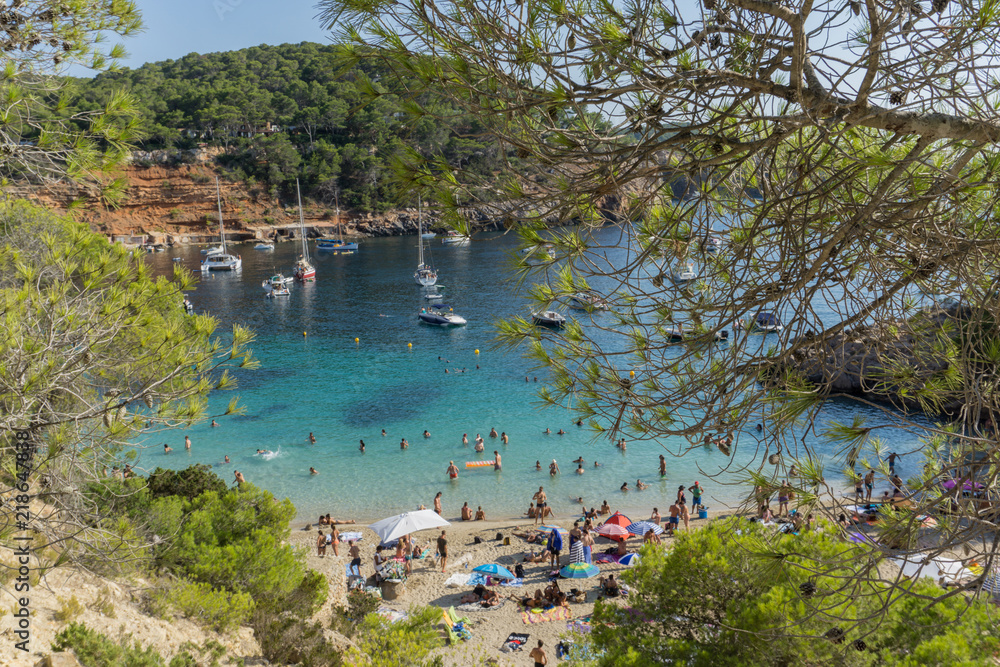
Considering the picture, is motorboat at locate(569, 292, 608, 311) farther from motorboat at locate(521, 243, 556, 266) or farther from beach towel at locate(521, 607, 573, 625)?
beach towel at locate(521, 607, 573, 625)

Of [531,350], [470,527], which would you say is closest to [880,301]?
[531,350]

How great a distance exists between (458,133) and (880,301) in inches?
84.1

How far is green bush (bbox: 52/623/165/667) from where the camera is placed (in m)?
5.47

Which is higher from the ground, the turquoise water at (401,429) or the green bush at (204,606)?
the green bush at (204,606)

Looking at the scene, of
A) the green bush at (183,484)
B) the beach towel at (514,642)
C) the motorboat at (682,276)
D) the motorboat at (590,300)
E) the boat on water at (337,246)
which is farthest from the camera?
the boat on water at (337,246)

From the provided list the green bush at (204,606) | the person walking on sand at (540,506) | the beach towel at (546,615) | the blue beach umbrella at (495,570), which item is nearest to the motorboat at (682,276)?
the green bush at (204,606)

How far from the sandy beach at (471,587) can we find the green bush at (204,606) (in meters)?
2.45

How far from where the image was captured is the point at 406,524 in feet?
48.2

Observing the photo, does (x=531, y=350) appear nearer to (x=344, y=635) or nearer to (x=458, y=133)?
(x=458, y=133)

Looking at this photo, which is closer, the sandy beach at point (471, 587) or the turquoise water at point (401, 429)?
the sandy beach at point (471, 587)

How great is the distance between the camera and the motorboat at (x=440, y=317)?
34875 mm

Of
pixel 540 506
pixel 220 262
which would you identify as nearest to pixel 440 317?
pixel 540 506

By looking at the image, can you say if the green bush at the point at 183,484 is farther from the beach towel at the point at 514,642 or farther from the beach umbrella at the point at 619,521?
the beach umbrella at the point at 619,521

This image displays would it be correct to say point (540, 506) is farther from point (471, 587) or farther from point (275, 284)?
point (275, 284)
